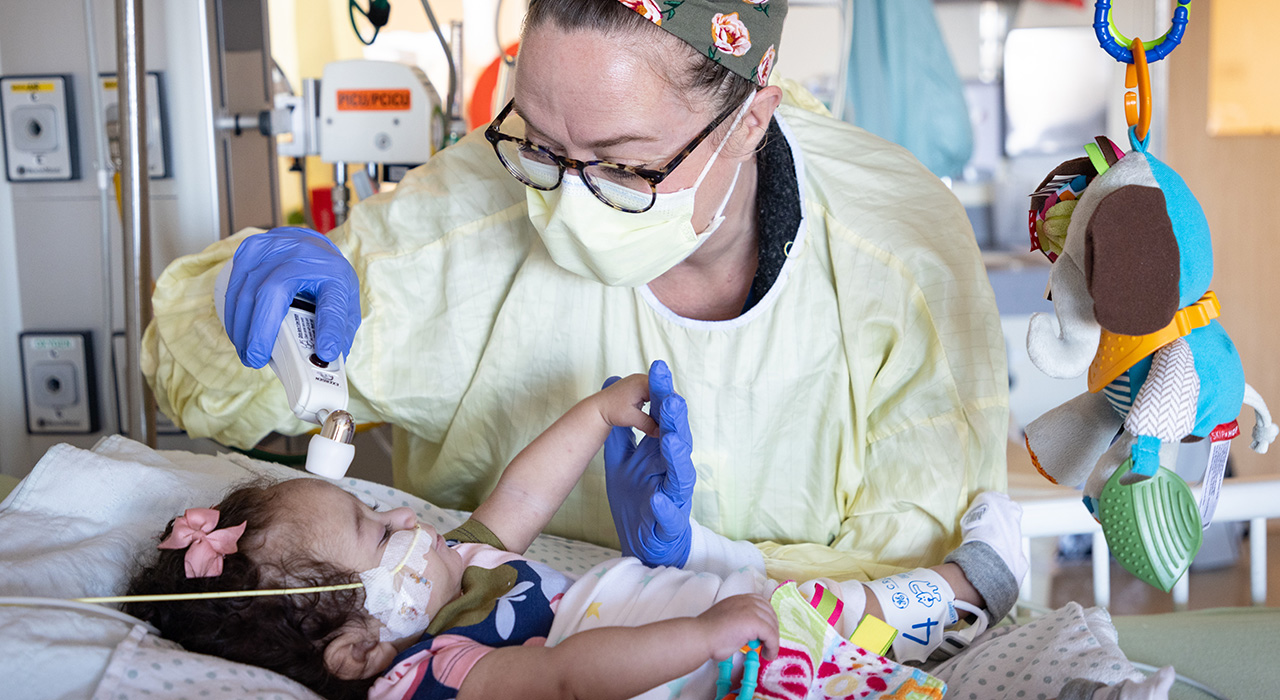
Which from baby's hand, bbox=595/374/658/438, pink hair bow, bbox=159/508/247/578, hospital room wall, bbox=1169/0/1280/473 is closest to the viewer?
pink hair bow, bbox=159/508/247/578

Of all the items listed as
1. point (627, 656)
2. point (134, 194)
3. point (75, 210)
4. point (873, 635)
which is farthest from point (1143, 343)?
point (75, 210)

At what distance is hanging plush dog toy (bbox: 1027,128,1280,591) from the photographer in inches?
28.4

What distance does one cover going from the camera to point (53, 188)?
1938 millimetres

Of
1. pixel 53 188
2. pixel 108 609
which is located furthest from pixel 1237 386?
pixel 53 188

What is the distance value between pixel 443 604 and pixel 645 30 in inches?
27.3

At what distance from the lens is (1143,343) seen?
2.50ft

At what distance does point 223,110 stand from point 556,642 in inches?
59.2

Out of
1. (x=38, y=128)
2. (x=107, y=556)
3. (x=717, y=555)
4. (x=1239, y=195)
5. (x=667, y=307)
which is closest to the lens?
(x=107, y=556)

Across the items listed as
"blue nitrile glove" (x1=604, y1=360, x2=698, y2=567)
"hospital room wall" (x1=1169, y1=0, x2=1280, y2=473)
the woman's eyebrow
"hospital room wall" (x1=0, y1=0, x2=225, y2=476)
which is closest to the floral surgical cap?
the woman's eyebrow

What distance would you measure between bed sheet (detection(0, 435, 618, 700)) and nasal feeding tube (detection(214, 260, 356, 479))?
209mm

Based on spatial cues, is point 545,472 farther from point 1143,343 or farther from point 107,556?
point 1143,343

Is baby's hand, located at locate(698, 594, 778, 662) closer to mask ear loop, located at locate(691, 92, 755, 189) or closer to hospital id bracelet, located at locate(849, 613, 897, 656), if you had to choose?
hospital id bracelet, located at locate(849, 613, 897, 656)

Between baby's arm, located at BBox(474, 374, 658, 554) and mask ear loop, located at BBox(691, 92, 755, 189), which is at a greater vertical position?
mask ear loop, located at BBox(691, 92, 755, 189)

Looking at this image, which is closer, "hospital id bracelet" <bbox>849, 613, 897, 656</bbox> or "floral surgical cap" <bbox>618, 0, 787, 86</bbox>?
"hospital id bracelet" <bbox>849, 613, 897, 656</bbox>
